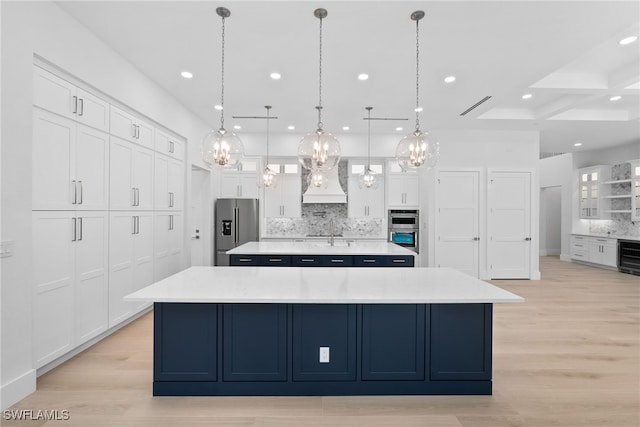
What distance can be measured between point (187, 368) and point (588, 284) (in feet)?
24.3

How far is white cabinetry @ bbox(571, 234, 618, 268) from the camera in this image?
7.80 m

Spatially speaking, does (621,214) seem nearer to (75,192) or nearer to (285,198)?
(285,198)

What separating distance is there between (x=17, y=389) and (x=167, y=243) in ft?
8.21

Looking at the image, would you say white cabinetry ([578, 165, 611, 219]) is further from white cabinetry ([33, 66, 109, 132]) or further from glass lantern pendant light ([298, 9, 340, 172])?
white cabinetry ([33, 66, 109, 132])

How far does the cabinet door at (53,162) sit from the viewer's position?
8.37 feet

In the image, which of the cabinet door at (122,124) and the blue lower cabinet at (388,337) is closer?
the blue lower cabinet at (388,337)

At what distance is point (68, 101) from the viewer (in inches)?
113

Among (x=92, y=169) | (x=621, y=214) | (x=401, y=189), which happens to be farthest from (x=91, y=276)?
(x=621, y=214)

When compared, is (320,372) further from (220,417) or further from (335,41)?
(335,41)

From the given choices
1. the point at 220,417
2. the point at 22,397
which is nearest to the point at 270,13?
the point at 220,417

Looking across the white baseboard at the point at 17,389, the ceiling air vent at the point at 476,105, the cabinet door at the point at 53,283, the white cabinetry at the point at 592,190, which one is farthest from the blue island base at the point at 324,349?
the white cabinetry at the point at 592,190

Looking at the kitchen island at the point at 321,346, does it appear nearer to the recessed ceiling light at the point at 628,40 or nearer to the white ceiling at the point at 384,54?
the white ceiling at the point at 384,54

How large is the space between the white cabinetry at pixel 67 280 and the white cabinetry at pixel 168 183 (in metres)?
1.16

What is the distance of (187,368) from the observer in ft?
7.89
